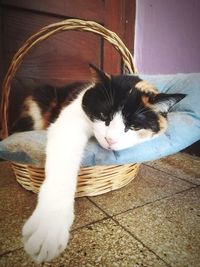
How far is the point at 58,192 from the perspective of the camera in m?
0.61

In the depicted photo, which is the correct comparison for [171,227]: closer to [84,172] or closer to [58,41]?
[84,172]

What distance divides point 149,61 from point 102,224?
1.30 meters

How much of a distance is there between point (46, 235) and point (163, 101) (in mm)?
543

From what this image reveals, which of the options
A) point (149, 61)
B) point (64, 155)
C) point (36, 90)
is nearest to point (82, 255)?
point (64, 155)

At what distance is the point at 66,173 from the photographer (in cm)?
67

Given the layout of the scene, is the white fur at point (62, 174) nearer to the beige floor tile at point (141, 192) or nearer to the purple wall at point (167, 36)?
the beige floor tile at point (141, 192)

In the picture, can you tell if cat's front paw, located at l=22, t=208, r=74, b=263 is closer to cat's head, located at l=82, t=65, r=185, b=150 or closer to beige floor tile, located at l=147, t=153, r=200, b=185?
cat's head, located at l=82, t=65, r=185, b=150

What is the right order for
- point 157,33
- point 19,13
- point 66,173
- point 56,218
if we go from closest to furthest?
point 56,218, point 66,173, point 19,13, point 157,33

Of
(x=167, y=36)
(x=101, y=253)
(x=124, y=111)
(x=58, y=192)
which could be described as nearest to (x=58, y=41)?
(x=167, y=36)

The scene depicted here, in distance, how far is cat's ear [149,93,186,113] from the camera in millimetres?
774

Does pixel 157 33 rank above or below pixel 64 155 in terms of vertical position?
above

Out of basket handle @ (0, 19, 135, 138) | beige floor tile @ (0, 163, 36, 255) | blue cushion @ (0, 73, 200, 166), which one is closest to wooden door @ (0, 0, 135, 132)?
basket handle @ (0, 19, 135, 138)

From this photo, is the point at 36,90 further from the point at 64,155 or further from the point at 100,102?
the point at 64,155

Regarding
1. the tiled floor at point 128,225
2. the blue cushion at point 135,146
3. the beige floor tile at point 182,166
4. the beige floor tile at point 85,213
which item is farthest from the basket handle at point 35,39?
the beige floor tile at point 182,166
